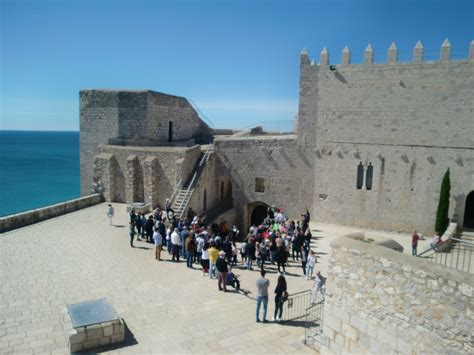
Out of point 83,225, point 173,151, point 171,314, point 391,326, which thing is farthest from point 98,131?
point 391,326

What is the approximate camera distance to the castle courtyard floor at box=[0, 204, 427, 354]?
29.4 ft

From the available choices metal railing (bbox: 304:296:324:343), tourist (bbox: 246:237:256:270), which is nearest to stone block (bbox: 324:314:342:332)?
metal railing (bbox: 304:296:324:343)

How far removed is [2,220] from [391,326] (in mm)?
16135

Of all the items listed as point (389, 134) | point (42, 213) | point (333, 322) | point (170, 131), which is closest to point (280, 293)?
point (333, 322)

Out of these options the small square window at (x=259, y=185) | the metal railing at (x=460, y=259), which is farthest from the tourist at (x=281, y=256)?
the small square window at (x=259, y=185)

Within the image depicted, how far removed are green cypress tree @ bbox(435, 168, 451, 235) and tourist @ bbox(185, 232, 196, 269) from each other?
39.5ft

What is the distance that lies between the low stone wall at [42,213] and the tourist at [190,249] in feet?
29.0

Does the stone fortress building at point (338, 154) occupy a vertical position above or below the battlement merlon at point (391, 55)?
below

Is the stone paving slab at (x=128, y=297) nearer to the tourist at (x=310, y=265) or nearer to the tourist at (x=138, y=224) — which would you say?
the tourist at (x=310, y=265)

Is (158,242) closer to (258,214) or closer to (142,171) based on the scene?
(142,171)

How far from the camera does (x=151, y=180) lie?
70.9ft

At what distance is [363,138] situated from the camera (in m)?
19.8

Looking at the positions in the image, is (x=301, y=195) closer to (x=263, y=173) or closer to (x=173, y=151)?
(x=263, y=173)

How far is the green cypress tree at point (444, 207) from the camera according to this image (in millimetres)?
17934
